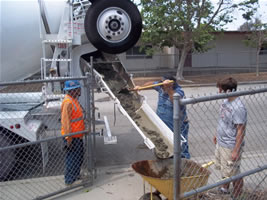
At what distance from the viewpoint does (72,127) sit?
14.3 ft

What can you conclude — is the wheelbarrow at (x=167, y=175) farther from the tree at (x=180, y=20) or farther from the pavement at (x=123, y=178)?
the tree at (x=180, y=20)

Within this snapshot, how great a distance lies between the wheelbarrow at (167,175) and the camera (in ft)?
10.6

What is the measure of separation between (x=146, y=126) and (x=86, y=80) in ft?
4.57

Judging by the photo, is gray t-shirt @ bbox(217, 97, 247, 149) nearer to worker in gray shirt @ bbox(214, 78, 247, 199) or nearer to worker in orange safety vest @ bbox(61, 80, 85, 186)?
worker in gray shirt @ bbox(214, 78, 247, 199)

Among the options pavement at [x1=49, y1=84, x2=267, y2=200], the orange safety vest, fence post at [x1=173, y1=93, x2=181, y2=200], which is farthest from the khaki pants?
the orange safety vest

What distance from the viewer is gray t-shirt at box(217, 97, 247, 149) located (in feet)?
11.2

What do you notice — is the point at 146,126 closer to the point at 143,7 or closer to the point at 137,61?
the point at 143,7

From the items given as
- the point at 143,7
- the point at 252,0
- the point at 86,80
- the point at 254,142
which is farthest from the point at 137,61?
the point at 86,80

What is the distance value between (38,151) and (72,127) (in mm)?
1627

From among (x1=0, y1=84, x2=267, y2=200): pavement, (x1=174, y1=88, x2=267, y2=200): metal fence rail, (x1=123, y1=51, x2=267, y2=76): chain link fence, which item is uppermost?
(x1=123, y1=51, x2=267, y2=76): chain link fence

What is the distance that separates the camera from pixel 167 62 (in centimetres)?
2611

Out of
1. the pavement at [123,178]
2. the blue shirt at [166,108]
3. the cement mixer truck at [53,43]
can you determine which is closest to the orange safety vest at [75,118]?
the cement mixer truck at [53,43]

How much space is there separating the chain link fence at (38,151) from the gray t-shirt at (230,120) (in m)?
1.94

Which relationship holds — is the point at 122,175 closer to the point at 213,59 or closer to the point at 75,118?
the point at 75,118
